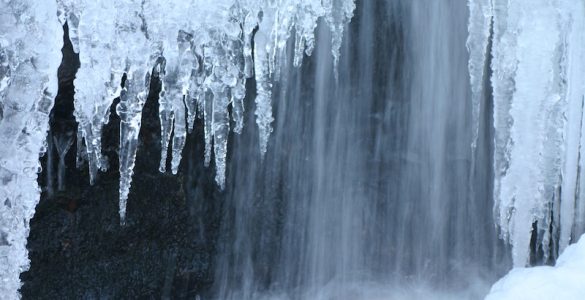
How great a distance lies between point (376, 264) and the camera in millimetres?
4711

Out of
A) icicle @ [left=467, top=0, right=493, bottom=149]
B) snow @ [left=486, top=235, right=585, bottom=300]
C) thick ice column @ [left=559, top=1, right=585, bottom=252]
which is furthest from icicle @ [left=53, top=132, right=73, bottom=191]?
thick ice column @ [left=559, top=1, right=585, bottom=252]

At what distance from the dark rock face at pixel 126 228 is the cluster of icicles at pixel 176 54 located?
42 centimetres

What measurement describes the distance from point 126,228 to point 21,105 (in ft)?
4.01

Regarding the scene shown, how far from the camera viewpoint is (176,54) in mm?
3621

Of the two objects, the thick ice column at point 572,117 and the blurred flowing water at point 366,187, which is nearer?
the thick ice column at point 572,117

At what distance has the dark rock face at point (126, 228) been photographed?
422 cm

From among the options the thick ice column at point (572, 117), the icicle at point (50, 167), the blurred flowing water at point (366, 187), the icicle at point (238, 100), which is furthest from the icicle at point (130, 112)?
the thick ice column at point (572, 117)

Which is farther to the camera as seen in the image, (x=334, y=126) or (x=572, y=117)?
(x=334, y=126)

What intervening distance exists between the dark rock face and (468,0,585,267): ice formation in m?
1.67

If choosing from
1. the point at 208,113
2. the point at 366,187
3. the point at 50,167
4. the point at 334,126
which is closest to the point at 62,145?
the point at 50,167

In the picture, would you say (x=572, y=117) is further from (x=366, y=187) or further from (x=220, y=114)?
(x=220, y=114)

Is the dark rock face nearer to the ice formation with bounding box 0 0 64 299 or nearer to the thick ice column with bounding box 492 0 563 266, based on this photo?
the ice formation with bounding box 0 0 64 299

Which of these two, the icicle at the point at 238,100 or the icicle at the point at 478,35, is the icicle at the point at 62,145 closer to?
the icicle at the point at 238,100

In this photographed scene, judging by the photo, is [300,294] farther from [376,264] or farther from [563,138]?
[563,138]
